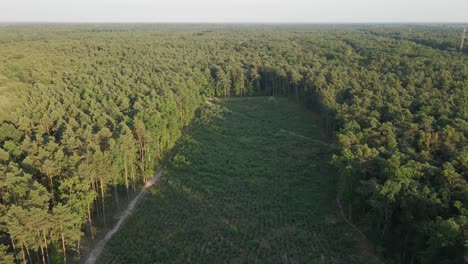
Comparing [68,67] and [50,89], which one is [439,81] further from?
[68,67]

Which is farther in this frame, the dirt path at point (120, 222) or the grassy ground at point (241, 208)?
the grassy ground at point (241, 208)

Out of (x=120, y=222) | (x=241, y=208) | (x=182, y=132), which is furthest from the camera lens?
(x=182, y=132)

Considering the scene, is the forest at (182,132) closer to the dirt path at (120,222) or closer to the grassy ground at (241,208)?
the dirt path at (120,222)

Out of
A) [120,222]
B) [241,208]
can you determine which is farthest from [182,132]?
[120,222]

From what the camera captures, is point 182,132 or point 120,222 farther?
point 182,132

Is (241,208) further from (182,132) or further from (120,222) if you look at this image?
(182,132)

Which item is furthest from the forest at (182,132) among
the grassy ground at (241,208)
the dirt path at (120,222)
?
the grassy ground at (241,208)
